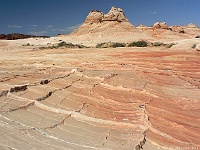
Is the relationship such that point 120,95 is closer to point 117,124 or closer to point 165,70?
point 117,124

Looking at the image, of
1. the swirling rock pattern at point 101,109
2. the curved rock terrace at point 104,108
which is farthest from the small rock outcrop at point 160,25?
the swirling rock pattern at point 101,109

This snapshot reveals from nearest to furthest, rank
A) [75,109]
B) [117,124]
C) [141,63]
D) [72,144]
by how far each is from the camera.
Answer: [72,144] < [117,124] < [75,109] < [141,63]

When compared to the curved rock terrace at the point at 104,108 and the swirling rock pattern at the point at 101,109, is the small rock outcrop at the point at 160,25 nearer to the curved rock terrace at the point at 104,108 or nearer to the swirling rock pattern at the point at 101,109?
the curved rock terrace at the point at 104,108

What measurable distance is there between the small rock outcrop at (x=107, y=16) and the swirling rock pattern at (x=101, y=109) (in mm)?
27702

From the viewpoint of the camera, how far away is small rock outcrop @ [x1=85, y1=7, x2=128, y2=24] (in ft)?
125

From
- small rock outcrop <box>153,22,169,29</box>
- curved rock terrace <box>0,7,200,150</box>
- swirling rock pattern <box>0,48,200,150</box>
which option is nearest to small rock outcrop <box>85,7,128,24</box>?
small rock outcrop <box>153,22,169,29</box>

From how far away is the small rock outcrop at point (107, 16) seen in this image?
37969 millimetres

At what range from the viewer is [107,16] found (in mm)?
38406

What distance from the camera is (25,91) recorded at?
741 cm

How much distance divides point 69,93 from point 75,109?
3.52 ft

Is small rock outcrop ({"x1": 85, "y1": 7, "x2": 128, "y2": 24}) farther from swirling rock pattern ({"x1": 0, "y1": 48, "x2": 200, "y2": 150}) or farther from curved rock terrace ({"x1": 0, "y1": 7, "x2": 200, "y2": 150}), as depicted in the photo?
swirling rock pattern ({"x1": 0, "y1": 48, "x2": 200, "y2": 150})

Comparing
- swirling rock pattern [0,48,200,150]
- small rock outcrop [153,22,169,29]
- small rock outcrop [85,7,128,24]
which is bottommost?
swirling rock pattern [0,48,200,150]

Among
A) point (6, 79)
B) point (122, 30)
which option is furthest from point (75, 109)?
point (122, 30)

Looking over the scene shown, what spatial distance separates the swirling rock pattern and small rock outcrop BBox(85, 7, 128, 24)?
27702 millimetres
